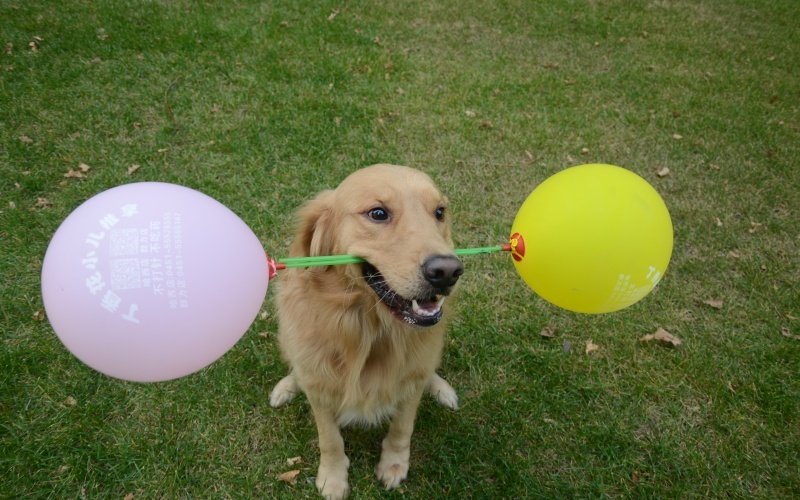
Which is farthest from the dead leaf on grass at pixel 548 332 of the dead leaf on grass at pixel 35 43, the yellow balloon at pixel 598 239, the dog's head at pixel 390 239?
the dead leaf on grass at pixel 35 43

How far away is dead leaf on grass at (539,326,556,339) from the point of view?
375 centimetres

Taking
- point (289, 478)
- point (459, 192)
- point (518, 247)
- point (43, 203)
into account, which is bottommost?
point (289, 478)

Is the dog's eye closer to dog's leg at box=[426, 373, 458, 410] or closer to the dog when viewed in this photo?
the dog

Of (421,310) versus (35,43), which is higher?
(421,310)

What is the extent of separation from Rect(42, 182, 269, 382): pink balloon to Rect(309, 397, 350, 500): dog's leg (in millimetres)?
1150

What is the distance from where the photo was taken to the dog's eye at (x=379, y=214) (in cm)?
234

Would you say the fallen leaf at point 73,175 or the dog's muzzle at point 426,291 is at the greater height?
the dog's muzzle at point 426,291

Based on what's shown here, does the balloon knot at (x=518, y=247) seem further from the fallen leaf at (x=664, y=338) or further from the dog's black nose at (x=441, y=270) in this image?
the fallen leaf at (x=664, y=338)

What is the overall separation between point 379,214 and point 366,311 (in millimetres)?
504

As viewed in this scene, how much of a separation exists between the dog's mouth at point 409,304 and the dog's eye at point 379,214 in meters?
0.25

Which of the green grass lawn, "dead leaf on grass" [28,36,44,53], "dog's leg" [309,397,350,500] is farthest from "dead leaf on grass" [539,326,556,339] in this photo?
"dead leaf on grass" [28,36,44,53]

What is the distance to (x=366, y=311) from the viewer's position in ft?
8.04

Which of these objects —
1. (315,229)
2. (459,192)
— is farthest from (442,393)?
(459,192)

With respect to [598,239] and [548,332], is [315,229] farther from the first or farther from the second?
[548,332]
